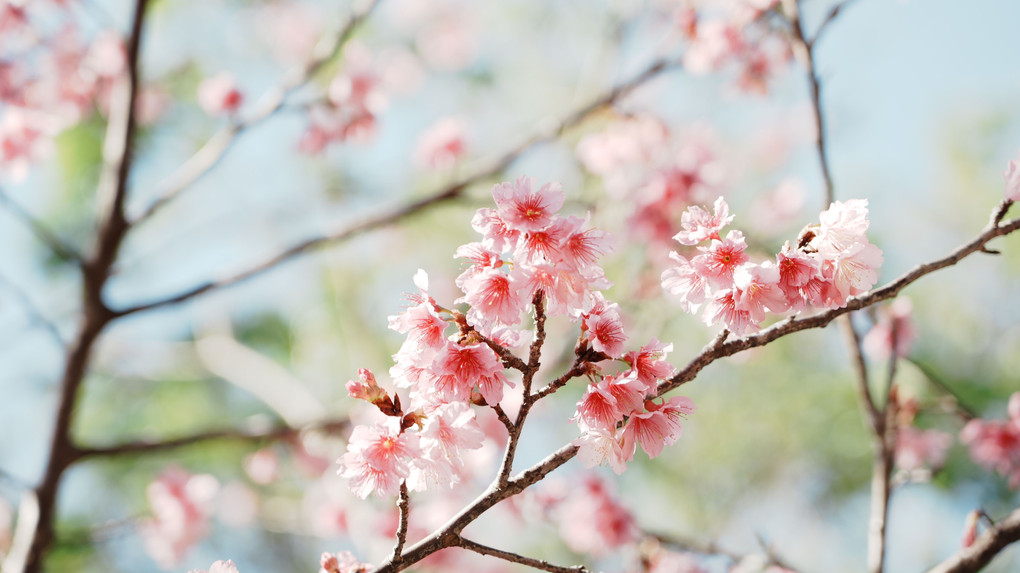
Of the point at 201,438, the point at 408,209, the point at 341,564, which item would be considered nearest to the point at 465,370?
the point at 341,564

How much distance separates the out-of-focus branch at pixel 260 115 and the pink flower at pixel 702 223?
2.04 metres

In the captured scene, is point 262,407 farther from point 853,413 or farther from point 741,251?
point 741,251

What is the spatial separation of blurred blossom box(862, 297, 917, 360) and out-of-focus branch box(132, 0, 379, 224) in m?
2.25

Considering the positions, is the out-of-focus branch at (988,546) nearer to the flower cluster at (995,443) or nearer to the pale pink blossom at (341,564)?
the pale pink blossom at (341,564)

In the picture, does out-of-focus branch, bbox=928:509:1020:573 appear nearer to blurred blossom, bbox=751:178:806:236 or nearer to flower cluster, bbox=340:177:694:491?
flower cluster, bbox=340:177:694:491

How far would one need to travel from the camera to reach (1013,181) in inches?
39.6

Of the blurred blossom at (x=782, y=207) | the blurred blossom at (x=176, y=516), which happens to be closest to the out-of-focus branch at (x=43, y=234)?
the blurred blossom at (x=176, y=516)

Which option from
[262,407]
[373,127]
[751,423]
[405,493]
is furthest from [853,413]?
[405,493]

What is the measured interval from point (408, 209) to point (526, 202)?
6.05 ft

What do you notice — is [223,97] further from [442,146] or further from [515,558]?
[515,558]

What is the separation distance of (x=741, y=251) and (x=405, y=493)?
629mm

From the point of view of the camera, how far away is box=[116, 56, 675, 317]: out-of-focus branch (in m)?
2.68

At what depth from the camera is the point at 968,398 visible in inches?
192

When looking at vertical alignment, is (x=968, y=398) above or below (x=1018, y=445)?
above
